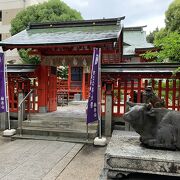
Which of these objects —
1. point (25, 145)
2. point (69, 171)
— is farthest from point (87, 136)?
point (69, 171)

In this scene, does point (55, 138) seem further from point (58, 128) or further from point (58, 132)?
point (58, 128)

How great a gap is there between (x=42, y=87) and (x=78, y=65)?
75.8 inches

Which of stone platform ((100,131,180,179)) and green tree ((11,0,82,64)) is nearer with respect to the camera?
stone platform ((100,131,180,179))

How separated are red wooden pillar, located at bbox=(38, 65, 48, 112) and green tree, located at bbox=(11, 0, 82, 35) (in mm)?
17530

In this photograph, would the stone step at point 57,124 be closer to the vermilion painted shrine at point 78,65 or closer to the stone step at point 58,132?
the stone step at point 58,132

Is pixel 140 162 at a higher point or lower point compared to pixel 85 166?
higher

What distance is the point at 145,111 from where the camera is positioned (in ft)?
17.1

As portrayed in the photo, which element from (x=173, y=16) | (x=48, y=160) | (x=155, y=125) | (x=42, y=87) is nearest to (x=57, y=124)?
(x=42, y=87)

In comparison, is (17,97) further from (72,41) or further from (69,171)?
(69,171)

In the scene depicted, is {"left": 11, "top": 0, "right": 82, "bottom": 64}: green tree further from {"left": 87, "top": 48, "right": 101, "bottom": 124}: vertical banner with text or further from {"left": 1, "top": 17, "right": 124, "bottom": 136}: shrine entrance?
{"left": 87, "top": 48, "right": 101, "bottom": 124}: vertical banner with text

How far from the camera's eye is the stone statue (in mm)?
5059

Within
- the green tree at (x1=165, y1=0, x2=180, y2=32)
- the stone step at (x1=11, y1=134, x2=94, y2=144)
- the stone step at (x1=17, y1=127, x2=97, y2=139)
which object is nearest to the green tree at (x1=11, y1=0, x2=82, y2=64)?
the green tree at (x1=165, y1=0, x2=180, y2=32)

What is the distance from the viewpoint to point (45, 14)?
91.9ft

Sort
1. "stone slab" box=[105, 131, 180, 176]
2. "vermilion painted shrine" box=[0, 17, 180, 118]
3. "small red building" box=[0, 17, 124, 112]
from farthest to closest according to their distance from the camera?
"small red building" box=[0, 17, 124, 112]
"vermilion painted shrine" box=[0, 17, 180, 118]
"stone slab" box=[105, 131, 180, 176]
